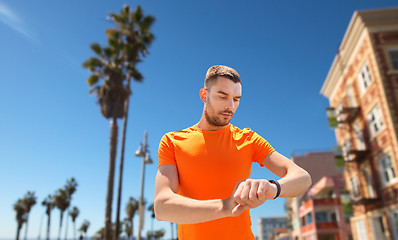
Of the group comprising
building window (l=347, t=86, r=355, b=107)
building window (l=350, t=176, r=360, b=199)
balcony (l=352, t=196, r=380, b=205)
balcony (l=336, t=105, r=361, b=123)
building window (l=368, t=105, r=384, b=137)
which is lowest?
balcony (l=352, t=196, r=380, b=205)

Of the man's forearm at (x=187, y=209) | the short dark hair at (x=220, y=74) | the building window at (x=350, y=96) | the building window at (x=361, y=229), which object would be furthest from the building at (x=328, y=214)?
the man's forearm at (x=187, y=209)

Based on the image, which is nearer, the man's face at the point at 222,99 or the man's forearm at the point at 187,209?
the man's forearm at the point at 187,209

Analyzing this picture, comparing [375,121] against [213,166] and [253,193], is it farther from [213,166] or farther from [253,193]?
[253,193]

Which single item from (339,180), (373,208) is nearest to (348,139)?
(373,208)

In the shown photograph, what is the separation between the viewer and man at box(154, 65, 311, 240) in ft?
4.61

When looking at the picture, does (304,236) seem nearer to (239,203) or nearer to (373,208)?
(373,208)

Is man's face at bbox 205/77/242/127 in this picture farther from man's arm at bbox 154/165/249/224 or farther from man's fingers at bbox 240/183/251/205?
man's fingers at bbox 240/183/251/205

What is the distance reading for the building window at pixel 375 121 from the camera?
18.6 meters

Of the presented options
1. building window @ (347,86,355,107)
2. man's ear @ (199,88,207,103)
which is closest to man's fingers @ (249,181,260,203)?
man's ear @ (199,88,207,103)

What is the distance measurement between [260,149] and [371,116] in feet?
69.6

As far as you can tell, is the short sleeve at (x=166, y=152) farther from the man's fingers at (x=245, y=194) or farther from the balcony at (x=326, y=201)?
the balcony at (x=326, y=201)

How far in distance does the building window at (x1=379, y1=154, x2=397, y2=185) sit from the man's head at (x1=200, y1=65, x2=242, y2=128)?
19.1 m

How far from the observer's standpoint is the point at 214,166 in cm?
157

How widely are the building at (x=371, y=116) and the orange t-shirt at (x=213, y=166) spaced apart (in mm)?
18319
